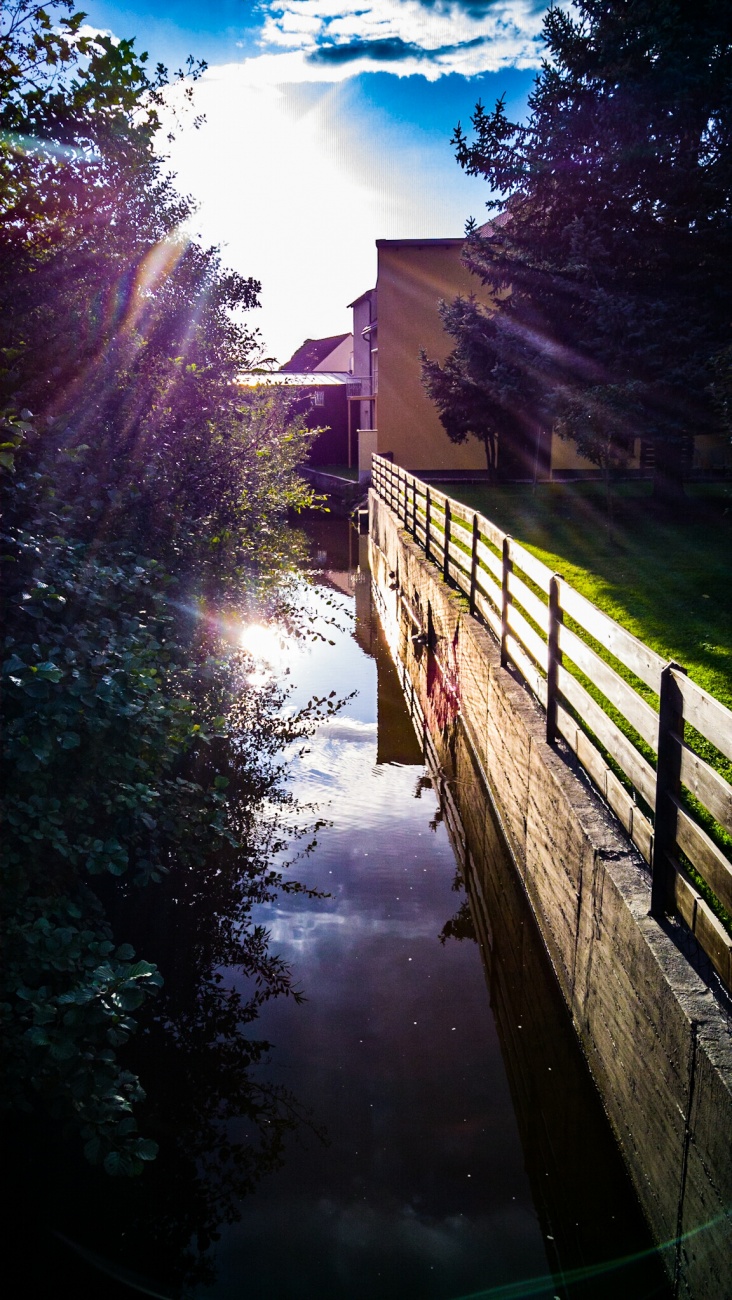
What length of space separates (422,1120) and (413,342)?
28555 millimetres

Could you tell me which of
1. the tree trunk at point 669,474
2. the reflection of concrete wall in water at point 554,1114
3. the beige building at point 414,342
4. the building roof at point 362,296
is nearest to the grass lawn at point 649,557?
the tree trunk at point 669,474

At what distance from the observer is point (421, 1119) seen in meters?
4.25

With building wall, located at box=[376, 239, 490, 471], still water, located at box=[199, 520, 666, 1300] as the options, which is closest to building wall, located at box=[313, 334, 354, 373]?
building wall, located at box=[376, 239, 490, 471]

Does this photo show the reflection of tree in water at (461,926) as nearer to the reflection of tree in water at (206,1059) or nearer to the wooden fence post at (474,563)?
the reflection of tree in water at (206,1059)

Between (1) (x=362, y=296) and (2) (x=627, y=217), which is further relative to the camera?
(1) (x=362, y=296)

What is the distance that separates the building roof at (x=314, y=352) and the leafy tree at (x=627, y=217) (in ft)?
133

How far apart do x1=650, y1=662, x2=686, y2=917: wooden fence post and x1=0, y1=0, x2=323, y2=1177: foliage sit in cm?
204

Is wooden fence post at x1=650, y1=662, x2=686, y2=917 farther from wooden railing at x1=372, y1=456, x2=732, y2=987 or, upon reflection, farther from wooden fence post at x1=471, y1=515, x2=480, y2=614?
wooden fence post at x1=471, y1=515, x2=480, y2=614

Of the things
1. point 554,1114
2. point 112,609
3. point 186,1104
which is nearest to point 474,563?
point 112,609

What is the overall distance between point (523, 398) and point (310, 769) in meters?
12.3

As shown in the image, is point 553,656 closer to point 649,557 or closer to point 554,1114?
point 554,1114

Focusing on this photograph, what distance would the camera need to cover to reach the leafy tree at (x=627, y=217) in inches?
544

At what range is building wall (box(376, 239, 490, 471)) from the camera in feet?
97.0

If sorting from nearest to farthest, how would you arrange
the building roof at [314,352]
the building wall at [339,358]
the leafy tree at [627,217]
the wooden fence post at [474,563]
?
the wooden fence post at [474,563] < the leafy tree at [627,217] < the building wall at [339,358] < the building roof at [314,352]
